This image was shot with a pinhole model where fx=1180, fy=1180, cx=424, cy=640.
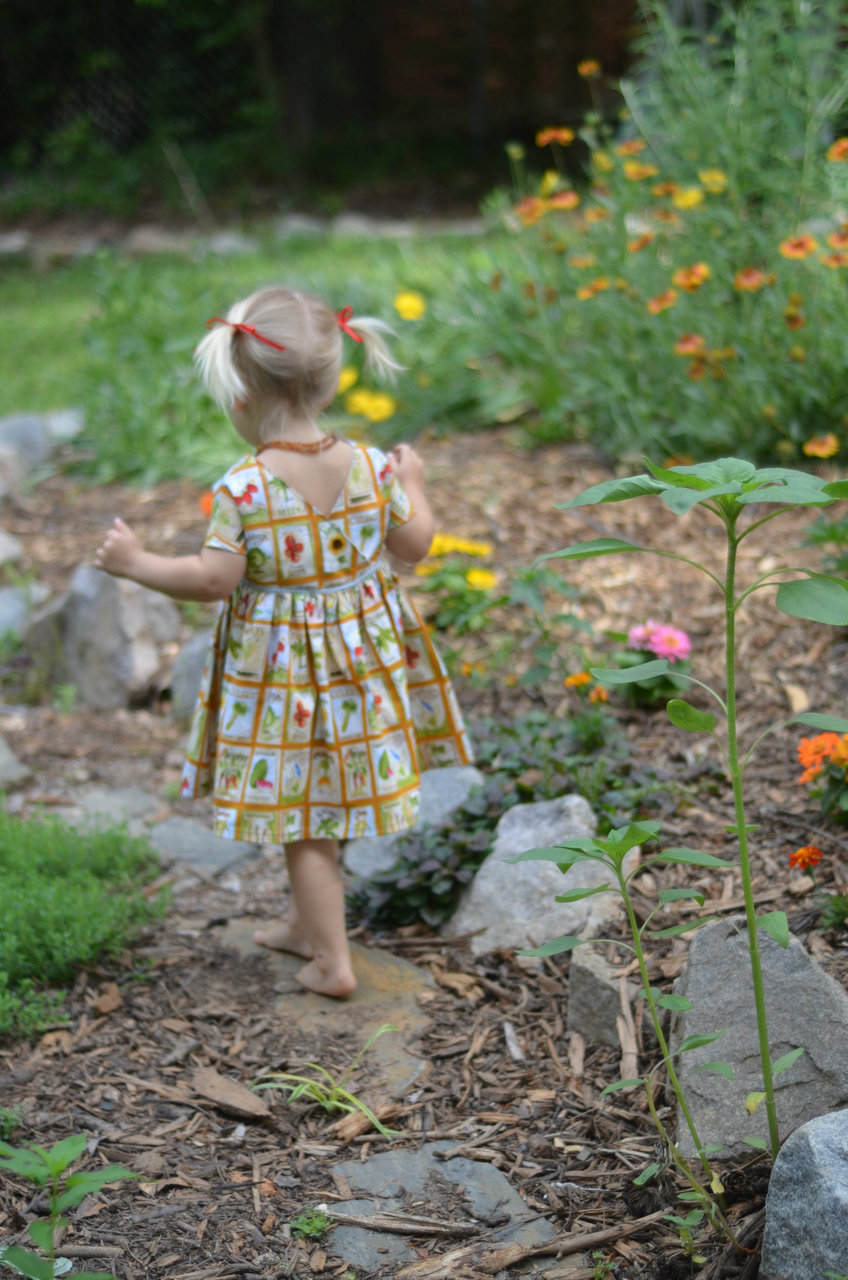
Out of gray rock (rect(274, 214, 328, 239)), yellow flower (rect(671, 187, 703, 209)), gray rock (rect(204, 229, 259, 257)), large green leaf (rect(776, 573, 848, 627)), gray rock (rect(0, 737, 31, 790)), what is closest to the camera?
large green leaf (rect(776, 573, 848, 627))

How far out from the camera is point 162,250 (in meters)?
10.6

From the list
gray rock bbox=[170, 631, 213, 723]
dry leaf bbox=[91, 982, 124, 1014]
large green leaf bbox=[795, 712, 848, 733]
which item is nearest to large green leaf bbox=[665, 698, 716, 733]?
large green leaf bbox=[795, 712, 848, 733]

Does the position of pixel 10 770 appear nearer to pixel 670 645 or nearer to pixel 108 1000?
pixel 108 1000

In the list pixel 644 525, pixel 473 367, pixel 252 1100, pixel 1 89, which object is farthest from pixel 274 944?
pixel 1 89

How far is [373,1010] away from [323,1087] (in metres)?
0.28

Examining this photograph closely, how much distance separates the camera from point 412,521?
8.21ft

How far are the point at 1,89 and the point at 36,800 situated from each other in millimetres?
12428

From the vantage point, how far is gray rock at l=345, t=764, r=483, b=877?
2.86 metres

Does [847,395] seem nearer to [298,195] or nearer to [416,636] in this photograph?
[416,636]

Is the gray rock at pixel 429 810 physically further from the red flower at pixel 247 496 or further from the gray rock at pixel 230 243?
the gray rock at pixel 230 243

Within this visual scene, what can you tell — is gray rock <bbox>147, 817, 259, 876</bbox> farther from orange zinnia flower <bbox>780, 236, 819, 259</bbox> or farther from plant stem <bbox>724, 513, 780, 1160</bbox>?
orange zinnia flower <bbox>780, 236, 819, 259</bbox>

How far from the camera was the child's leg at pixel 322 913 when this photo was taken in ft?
7.89

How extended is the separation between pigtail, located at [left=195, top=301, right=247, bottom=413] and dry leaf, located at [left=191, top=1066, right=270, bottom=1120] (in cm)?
130

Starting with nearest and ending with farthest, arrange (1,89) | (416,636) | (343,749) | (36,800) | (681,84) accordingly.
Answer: (343,749) → (416,636) → (36,800) → (681,84) → (1,89)
